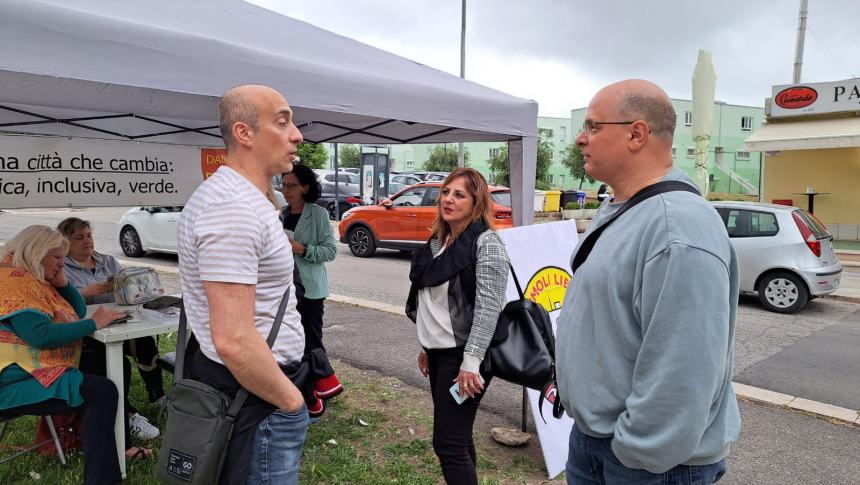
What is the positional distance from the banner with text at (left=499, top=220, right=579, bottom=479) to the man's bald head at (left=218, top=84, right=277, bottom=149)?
1.98m

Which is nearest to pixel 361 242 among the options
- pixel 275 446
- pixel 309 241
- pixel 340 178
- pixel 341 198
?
pixel 309 241

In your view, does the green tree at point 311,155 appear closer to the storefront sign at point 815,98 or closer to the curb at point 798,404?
the storefront sign at point 815,98

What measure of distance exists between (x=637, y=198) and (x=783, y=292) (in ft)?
26.9

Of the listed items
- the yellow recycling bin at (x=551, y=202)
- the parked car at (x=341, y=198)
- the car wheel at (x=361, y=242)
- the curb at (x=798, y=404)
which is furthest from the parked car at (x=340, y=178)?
the curb at (x=798, y=404)

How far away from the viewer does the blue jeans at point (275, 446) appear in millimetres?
1667

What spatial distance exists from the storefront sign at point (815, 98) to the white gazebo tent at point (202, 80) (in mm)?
15742

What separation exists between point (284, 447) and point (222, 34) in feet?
6.42

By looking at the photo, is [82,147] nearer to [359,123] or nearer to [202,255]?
[359,123]

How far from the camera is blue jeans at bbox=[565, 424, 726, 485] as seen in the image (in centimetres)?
145

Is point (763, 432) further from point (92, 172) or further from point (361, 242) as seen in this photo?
point (361, 242)

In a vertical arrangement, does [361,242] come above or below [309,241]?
below

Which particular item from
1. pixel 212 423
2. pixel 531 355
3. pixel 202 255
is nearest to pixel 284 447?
pixel 212 423

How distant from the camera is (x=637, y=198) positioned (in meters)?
1.50

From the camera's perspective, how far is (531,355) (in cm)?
259
